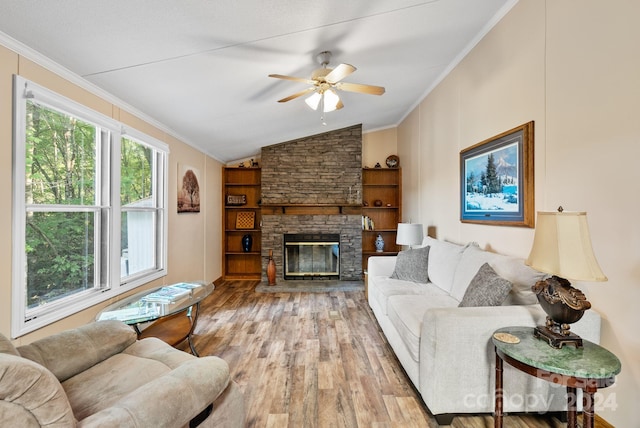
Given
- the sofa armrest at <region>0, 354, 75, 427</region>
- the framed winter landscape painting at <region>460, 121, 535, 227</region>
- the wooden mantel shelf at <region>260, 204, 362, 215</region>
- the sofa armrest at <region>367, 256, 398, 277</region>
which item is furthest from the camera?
the wooden mantel shelf at <region>260, 204, 362, 215</region>

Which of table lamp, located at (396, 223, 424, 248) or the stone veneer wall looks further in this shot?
the stone veneer wall

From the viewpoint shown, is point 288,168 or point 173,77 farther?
point 288,168

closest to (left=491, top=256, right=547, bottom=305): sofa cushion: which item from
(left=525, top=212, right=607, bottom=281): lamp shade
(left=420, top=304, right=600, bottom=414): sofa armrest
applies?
(left=420, top=304, right=600, bottom=414): sofa armrest

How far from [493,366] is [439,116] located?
3138mm

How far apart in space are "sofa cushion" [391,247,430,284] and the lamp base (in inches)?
71.7

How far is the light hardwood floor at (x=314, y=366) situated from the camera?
72.2 inches

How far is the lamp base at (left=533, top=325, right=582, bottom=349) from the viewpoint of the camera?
1.45m

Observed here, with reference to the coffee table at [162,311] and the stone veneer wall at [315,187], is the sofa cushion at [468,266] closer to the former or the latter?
the coffee table at [162,311]

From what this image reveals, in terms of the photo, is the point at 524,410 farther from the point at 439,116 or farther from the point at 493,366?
the point at 439,116

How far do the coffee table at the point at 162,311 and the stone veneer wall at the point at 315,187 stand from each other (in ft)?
8.02

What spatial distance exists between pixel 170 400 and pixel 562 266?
1.78 m

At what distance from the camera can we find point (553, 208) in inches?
82.8

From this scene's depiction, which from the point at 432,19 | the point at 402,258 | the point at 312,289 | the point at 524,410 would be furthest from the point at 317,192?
the point at 524,410

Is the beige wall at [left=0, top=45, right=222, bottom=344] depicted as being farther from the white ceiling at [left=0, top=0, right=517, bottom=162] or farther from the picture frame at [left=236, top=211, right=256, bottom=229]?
the picture frame at [left=236, top=211, right=256, bottom=229]
